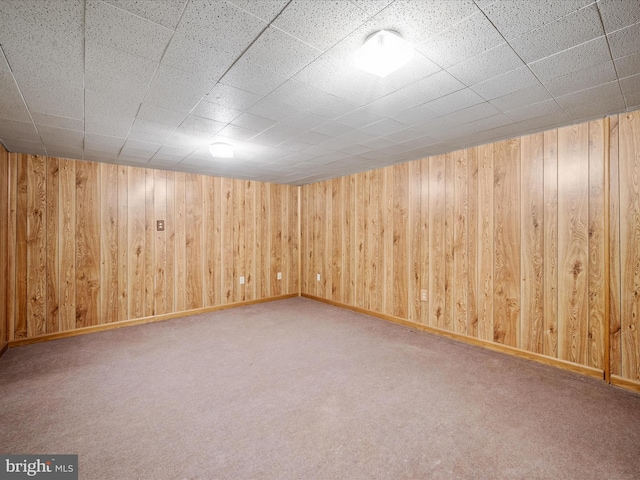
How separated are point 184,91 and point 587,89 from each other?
8.94ft

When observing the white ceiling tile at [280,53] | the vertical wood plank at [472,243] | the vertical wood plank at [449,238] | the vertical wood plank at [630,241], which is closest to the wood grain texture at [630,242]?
the vertical wood plank at [630,241]

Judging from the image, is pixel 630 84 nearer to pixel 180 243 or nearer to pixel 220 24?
pixel 220 24

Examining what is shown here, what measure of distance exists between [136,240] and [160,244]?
12.5 inches

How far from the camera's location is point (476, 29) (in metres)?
1.39

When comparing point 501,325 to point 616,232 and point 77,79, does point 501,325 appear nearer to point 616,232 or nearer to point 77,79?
point 616,232

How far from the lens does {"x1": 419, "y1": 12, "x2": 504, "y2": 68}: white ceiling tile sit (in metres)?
1.36

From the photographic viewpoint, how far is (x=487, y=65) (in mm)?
1687

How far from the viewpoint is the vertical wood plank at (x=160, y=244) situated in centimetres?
438

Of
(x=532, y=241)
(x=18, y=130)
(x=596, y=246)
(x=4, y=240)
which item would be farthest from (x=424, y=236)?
(x=4, y=240)

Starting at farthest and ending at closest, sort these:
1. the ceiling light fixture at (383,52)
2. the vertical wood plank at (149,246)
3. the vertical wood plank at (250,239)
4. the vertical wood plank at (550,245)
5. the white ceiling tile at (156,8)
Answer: the vertical wood plank at (250,239) → the vertical wood plank at (149,246) → the vertical wood plank at (550,245) → the ceiling light fixture at (383,52) → the white ceiling tile at (156,8)

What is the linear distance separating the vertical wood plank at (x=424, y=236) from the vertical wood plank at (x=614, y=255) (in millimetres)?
1711

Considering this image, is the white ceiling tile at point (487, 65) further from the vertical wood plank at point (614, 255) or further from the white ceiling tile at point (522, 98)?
the vertical wood plank at point (614, 255)

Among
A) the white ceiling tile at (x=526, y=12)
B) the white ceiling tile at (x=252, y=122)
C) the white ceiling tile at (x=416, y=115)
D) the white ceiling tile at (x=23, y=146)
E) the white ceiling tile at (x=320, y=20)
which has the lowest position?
the white ceiling tile at (x=320, y=20)

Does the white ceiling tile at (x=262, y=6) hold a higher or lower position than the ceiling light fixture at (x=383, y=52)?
higher
